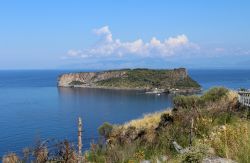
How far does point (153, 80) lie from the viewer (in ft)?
543

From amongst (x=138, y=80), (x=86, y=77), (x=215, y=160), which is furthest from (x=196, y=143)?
(x=86, y=77)

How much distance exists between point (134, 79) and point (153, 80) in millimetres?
9266

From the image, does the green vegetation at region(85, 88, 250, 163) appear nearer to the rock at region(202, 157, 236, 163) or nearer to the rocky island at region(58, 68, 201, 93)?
the rock at region(202, 157, 236, 163)

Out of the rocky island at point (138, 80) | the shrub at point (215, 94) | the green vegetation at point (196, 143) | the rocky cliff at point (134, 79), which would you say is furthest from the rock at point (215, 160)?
the rocky cliff at point (134, 79)

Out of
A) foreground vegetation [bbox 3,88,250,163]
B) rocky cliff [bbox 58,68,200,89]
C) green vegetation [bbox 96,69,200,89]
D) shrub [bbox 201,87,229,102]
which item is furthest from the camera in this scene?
rocky cliff [bbox 58,68,200,89]

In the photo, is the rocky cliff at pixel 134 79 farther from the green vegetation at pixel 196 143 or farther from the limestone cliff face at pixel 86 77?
the green vegetation at pixel 196 143

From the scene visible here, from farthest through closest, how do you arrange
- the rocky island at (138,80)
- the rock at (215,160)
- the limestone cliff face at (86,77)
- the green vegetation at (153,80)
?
1. the limestone cliff face at (86,77)
2. the green vegetation at (153,80)
3. the rocky island at (138,80)
4. the rock at (215,160)

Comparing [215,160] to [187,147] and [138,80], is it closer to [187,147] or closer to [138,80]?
[187,147]

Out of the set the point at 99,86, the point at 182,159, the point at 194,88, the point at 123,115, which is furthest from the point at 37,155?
the point at 99,86

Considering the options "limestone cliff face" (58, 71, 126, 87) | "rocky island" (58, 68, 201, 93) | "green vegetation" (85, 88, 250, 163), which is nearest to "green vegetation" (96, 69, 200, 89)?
"rocky island" (58, 68, 201, 93)

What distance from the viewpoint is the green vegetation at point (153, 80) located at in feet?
516

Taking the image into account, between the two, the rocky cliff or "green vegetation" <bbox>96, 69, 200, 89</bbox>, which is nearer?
"green vegetation" <bbox>96, 69, 200, 89</bbox>

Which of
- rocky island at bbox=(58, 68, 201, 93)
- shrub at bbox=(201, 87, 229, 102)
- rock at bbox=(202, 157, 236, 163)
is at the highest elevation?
rock at bbox=(202, 157, 236, 163)

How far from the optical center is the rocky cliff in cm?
15912
